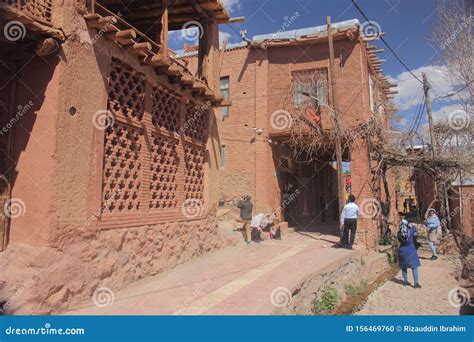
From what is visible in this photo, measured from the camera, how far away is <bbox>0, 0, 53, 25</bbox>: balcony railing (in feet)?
14.1

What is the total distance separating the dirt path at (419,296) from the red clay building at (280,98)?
234 centimetres

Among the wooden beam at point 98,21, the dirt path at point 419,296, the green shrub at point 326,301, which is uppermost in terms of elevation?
the wooden beam at point 98,21

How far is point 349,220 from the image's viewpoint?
1098cm

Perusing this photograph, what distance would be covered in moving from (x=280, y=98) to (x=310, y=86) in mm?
1194

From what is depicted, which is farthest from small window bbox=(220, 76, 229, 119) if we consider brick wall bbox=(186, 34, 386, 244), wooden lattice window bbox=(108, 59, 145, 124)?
wooden lattice window bbox=(108, 59, 145, 124)

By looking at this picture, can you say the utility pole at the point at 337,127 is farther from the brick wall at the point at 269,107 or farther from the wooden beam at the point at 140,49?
the wooden beam at the point at 140,49

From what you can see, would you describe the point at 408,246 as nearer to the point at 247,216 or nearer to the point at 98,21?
the point at 247,216

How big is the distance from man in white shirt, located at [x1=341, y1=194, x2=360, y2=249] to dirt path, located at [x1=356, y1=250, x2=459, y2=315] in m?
1.57

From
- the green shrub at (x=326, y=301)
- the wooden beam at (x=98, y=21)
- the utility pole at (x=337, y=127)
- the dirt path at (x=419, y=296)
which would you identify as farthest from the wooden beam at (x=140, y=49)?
the utility pole at (x=337, y=127)

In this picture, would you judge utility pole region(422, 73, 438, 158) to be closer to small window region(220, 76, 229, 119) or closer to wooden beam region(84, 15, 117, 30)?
small window region(220, 76, 229, 119)

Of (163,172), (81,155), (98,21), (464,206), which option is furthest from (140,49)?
(464,206)

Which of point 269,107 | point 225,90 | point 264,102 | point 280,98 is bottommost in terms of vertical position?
point 269,107

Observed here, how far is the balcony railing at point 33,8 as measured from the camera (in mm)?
4289

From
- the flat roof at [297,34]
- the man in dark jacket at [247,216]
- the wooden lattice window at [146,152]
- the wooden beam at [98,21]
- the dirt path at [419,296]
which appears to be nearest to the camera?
A: the wooden beam at [98,21]
